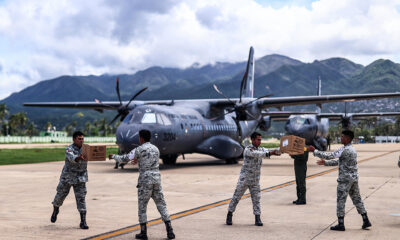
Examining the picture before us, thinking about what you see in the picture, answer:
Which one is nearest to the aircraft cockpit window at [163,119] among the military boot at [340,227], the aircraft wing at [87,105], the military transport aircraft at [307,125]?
the aircraft wing at [87,105]

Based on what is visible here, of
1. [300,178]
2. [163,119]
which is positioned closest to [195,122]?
[163,119]

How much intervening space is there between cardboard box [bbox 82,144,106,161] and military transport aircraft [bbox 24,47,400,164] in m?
11.7

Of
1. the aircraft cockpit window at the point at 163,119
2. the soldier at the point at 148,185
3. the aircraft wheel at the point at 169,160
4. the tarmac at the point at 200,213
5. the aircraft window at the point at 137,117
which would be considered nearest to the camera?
the soldier at the point at 148,185

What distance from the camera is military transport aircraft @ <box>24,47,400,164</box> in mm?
20781

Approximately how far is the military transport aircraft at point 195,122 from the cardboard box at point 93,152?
38.3ft

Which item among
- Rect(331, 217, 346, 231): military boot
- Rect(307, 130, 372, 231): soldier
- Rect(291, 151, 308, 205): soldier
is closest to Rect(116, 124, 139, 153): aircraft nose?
Rect(291, 151, 308, 205): soldier

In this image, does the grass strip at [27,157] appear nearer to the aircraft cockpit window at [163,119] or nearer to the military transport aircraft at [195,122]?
the military transport aircraft at [195,122]

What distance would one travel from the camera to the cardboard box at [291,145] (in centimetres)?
779

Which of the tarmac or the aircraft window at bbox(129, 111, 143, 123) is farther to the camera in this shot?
the aircraft window at bbox(129, 111, 143, 123)

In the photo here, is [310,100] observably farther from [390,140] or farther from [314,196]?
[390,140]

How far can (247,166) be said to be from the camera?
27.8ft

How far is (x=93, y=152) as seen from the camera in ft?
25.4

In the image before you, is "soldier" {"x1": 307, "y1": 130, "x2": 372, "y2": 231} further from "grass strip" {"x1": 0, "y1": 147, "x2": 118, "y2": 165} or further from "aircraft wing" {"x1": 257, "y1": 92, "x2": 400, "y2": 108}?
"grass strip" {"x1": 0, "y1": 147, "x2": 118, "y2": 165}

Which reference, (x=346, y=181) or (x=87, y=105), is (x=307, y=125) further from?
(x=346, y=181)
